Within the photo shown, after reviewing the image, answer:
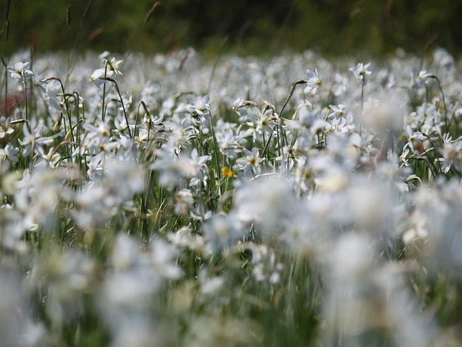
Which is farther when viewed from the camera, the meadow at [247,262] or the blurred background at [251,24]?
the blurred background at [251,24]

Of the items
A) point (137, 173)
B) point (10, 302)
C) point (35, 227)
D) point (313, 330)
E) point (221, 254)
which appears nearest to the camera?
point (10, 302)

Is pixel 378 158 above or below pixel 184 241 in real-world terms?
above

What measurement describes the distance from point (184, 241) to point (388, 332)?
71cm

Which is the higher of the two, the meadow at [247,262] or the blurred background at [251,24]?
the blurred background at [251,24]

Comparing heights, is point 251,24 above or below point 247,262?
above

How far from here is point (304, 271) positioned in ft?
5.91

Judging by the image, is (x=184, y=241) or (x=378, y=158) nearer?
(x=184, y=241)

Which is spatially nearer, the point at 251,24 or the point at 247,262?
the point at 247,262

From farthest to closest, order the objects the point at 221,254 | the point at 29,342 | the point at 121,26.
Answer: the point at 121,26 → the point at 221,254 → the point at 29,342

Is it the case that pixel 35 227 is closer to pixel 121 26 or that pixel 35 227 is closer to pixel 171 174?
pixel 171 174

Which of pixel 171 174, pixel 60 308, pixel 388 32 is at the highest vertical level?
pixel 388 32

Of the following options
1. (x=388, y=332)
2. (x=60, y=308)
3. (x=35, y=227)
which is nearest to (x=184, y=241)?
(x=60, y=308)

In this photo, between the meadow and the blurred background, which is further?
the blurred background

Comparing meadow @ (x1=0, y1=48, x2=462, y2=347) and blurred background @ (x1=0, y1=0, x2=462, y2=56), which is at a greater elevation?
blurred background @ (x1=0, y1=0, x2=462, y2=56)
